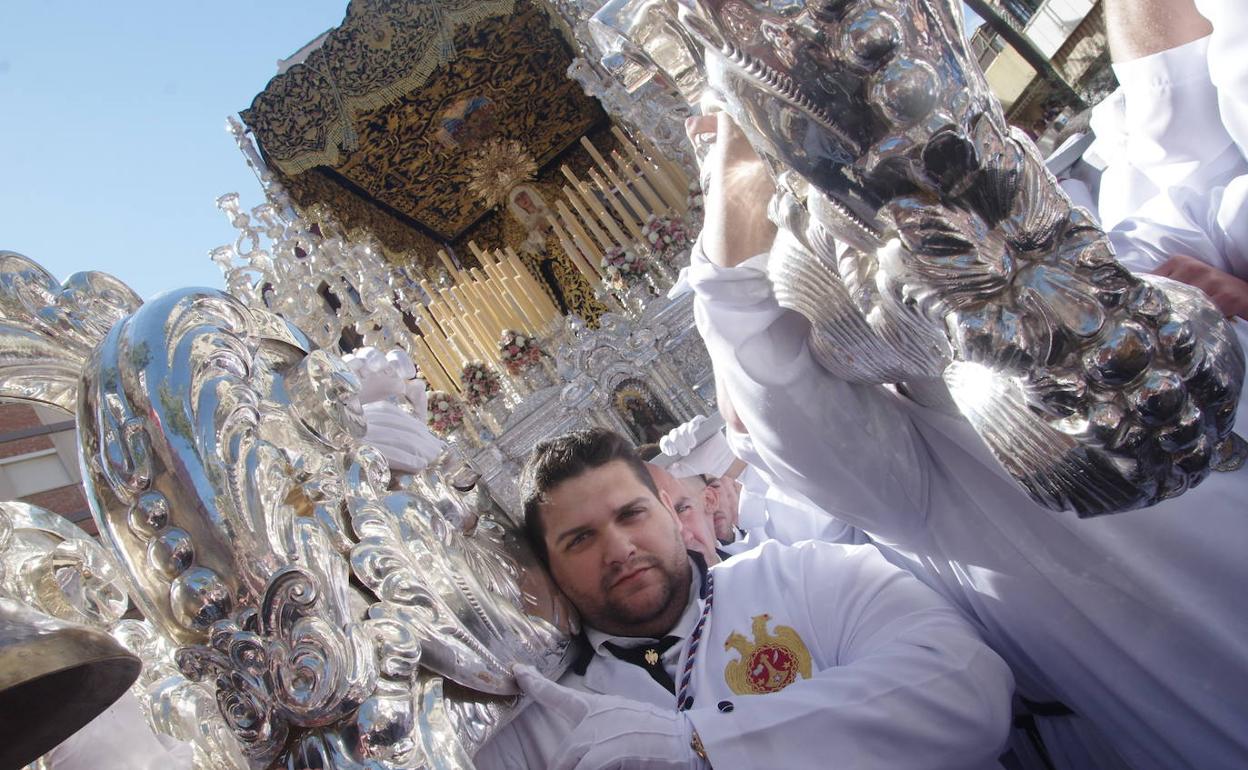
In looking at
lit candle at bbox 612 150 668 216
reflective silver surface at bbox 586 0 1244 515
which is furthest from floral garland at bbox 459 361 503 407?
reflective silver surface at bbox 586 0 1244 515

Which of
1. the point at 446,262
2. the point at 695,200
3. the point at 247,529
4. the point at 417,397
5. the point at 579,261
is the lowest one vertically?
the point at 247,529

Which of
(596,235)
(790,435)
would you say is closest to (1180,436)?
(790,435)

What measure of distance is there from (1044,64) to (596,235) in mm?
2838

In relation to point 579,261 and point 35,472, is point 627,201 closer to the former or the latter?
point 579,261

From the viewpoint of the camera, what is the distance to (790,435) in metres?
0.78

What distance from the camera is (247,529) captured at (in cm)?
60

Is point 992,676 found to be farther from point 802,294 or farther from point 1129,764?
point 802,294

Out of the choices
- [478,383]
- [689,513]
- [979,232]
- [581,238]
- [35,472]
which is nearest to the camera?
[979,232]

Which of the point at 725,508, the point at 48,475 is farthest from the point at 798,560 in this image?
the point at 48,475

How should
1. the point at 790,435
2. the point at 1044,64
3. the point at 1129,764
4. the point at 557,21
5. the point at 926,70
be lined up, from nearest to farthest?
the point at 926,70
the point at 790,435
the point at 1129,764
the point at 1044,64
the point at 557,21

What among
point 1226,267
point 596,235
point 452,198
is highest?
point 452,198

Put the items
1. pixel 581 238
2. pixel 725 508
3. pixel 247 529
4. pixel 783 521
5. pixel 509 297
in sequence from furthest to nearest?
pixel 509 297, pixel 581 238, pixel 725 508, pixel 783 521, pixel 247 529

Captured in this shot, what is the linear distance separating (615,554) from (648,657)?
0.15 metres

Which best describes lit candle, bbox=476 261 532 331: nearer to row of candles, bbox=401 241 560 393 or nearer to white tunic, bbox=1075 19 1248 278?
row of candles, bbox=401 241 560 393
